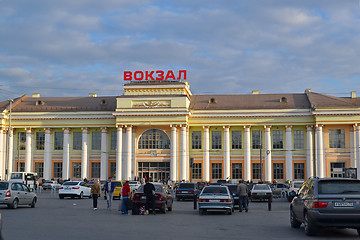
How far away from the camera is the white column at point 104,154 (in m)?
71.1

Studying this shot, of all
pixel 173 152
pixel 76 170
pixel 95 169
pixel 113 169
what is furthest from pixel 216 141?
pixel 76 170

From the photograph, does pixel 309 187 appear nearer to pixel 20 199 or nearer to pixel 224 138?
pixel 20 199

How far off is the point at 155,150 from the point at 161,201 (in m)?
45.3

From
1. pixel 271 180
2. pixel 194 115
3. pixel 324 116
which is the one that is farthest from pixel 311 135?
pixel 194 115

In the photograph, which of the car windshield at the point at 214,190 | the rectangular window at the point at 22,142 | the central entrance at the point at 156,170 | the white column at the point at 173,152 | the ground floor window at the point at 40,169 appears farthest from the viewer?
the rectangular window at the point at 22,142

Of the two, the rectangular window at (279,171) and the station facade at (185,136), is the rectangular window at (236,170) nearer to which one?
the station facade at (185,136)

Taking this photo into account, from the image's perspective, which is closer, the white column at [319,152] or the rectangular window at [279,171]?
the white column at [319,152]

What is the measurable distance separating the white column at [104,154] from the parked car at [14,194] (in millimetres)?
43120

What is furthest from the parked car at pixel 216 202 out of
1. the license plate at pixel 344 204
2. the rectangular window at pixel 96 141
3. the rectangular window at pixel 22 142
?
the rectangular window at pixel 22 142

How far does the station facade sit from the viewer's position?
2670 inches

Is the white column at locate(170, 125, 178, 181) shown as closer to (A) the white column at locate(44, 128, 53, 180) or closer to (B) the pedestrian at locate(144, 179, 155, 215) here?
(A) the white column at locate(44, 128, 53, 180)

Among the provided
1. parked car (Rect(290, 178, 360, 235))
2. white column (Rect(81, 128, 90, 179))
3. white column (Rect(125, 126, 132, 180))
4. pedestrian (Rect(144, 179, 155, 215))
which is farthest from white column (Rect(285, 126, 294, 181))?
parked car (Rect(290, 178, 360, 235))

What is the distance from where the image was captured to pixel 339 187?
590 inches

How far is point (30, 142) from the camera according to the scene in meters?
73.0
